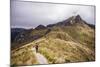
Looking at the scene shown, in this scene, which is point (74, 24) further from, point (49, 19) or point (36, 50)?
point (36, 50)

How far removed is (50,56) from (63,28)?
0.44 meters

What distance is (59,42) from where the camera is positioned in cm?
265

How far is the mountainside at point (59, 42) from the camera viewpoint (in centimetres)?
248

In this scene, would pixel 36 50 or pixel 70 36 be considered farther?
pixel 70 36

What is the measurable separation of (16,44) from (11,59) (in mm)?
201

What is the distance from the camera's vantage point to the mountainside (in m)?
2.48

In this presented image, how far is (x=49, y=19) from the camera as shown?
2623 mm

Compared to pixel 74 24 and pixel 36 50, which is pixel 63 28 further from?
pixel 36 50

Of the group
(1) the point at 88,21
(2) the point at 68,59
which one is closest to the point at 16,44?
(2) the point at 68,59
